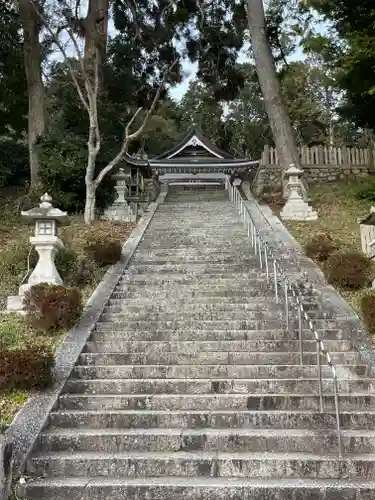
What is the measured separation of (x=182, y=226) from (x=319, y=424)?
9.95m

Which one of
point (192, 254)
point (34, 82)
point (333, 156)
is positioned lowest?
point (192, 254)

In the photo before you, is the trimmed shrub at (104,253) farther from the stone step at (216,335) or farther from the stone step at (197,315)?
the stone step at (216,335)

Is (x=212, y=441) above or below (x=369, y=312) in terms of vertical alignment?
below

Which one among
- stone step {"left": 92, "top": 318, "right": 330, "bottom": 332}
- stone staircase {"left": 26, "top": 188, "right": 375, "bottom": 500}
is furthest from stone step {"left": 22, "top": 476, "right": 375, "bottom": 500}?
stone step {"left": 92, "top": 318, "right": 330, "bottom": 332}

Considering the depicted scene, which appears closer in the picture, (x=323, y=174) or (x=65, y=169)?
(x=65, y=169)

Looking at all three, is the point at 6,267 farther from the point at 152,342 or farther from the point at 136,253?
the point at 152,342

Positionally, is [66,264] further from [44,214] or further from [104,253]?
[44,214]

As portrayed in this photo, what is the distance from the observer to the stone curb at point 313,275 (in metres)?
6.54

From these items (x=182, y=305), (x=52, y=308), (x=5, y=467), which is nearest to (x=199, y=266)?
(x=182, y=305)

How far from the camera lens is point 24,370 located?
5.37 meters

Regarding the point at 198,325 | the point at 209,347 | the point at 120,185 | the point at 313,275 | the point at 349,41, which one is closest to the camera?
the point at 209,347

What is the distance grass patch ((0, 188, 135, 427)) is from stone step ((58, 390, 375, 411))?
0.66 meters

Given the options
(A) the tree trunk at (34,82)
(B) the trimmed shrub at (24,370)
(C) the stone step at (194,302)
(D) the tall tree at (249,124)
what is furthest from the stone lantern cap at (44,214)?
(D) the tall tree at (249,124)

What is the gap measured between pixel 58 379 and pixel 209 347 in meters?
1.88
